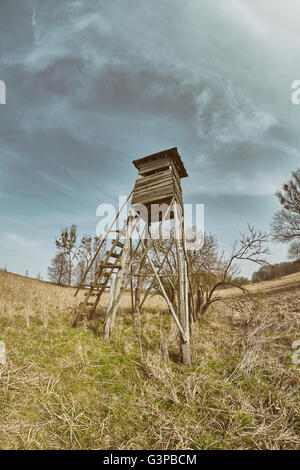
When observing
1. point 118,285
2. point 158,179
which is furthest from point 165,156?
point 118,285

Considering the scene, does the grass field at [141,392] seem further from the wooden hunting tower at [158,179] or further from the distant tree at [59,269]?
the distant tree at [59,269]

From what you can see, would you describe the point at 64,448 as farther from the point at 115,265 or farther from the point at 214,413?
the point at 115,265

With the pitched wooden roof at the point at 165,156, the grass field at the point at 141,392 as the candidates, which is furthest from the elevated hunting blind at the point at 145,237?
the grass field at the point at 141,392

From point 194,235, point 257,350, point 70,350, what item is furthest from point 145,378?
point 194,235

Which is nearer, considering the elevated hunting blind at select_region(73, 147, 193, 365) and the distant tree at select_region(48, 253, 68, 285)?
the elevated hunting blind at select_region(73, 147, 193, 365)

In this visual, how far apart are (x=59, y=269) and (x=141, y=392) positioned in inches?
1639

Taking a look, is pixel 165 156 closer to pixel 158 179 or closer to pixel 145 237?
pixel 158 179

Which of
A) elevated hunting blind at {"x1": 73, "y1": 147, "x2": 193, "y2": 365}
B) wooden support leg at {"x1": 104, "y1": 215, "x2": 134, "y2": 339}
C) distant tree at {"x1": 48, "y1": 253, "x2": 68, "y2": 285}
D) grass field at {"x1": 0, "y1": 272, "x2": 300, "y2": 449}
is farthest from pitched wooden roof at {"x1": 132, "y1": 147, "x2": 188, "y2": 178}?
distant tree at {"x1": 48, "y1": 253, "x2": 68, "y2": 285}

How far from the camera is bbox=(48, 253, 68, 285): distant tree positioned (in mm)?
38625

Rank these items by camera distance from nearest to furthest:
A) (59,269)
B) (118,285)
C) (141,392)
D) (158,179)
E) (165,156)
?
(141,392), (118,285), (158,179), (165,156), (59,269)

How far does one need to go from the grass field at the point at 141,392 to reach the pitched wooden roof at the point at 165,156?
7.10m

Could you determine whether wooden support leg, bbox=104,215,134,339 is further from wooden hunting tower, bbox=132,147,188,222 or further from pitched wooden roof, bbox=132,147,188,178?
pitched wooden roof, bbox=132,147,188,178

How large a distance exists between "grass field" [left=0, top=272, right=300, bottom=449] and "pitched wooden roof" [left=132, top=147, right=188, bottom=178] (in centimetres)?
710

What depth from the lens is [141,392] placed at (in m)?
3.86
